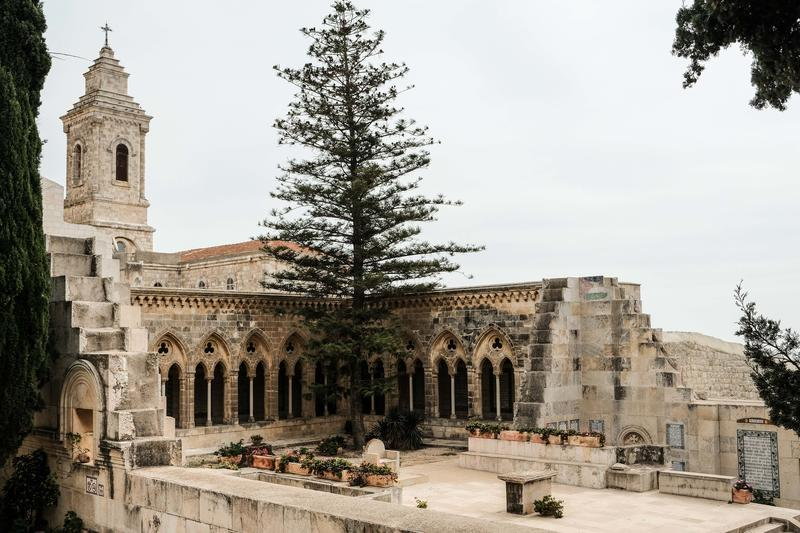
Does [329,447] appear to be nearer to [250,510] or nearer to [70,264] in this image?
[70,264]

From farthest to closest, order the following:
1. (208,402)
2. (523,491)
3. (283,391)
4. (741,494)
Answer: (283,391), (208,402), (741,494), (523,491)

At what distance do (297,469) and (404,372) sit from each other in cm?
1008

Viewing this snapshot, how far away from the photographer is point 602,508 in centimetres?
1254

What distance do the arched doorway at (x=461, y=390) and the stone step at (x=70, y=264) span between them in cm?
1195

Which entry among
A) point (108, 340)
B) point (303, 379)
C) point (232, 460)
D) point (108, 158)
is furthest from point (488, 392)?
point (108, 158)

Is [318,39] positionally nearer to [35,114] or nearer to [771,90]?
[35,114]

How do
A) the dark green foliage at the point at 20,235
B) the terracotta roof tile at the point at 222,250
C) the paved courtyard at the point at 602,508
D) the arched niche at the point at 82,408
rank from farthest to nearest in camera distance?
1. the terracotta roof tile at the point at 222,250
2. the paved courtyard at the point at 602,508
3. the arched niche at the point at 82,408
4. the dark green foliage at the point at 20,235

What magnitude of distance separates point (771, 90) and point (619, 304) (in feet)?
37.2

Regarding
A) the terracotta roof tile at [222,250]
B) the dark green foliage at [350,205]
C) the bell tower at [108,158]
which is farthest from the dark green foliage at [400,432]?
the bell tower at [108,158]

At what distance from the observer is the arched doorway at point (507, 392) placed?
20.7 meters

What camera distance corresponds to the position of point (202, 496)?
840 centimetres

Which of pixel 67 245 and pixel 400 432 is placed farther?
pixel 400 432

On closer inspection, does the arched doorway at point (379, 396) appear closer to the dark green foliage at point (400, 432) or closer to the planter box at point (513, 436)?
the dark green foliage at point (400, 432)

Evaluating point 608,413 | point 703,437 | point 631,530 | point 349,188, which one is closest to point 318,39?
point 349,188
